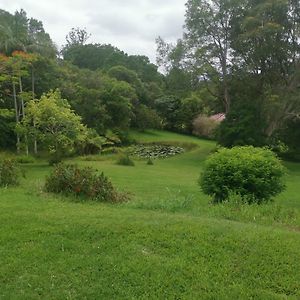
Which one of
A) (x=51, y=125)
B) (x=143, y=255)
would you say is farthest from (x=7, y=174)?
(x=51, y=125)

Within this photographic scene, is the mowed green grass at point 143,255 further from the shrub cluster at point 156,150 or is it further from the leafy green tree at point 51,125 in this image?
the shrub cluster at point 156,150

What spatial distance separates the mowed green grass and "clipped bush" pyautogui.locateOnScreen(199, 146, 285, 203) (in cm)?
251

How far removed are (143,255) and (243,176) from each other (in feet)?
16.9

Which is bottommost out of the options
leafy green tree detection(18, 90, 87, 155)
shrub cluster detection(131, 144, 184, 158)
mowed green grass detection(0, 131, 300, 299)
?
shrub cluster detection(131, 144, 184, 158)

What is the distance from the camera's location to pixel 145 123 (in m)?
46.1

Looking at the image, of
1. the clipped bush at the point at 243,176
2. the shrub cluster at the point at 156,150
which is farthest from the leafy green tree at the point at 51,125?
the clipped bush at the point at 243,176

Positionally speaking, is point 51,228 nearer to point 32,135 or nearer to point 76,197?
point 76,197

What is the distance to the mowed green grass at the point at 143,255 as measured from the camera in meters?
4.40

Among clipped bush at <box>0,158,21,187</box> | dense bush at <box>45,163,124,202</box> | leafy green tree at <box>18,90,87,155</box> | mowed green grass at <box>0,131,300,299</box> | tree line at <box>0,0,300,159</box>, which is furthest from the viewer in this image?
tree line at <box>0,0,300,159</box>

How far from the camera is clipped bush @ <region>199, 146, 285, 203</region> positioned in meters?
9.59

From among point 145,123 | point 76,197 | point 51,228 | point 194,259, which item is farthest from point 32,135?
point 145,123

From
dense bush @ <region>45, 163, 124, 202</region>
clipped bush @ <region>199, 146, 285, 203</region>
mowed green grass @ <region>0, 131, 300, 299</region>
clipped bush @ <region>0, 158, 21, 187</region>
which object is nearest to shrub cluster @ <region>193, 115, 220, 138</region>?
clipped bush @ <region>199, 146, 285, 203</region>

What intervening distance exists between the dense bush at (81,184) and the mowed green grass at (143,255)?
1.36m

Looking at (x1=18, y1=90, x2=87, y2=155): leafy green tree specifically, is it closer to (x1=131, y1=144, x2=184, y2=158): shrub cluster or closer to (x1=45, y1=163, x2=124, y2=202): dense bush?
(x1=131, y1=144, x2=184, y2=158): shrub cluster
